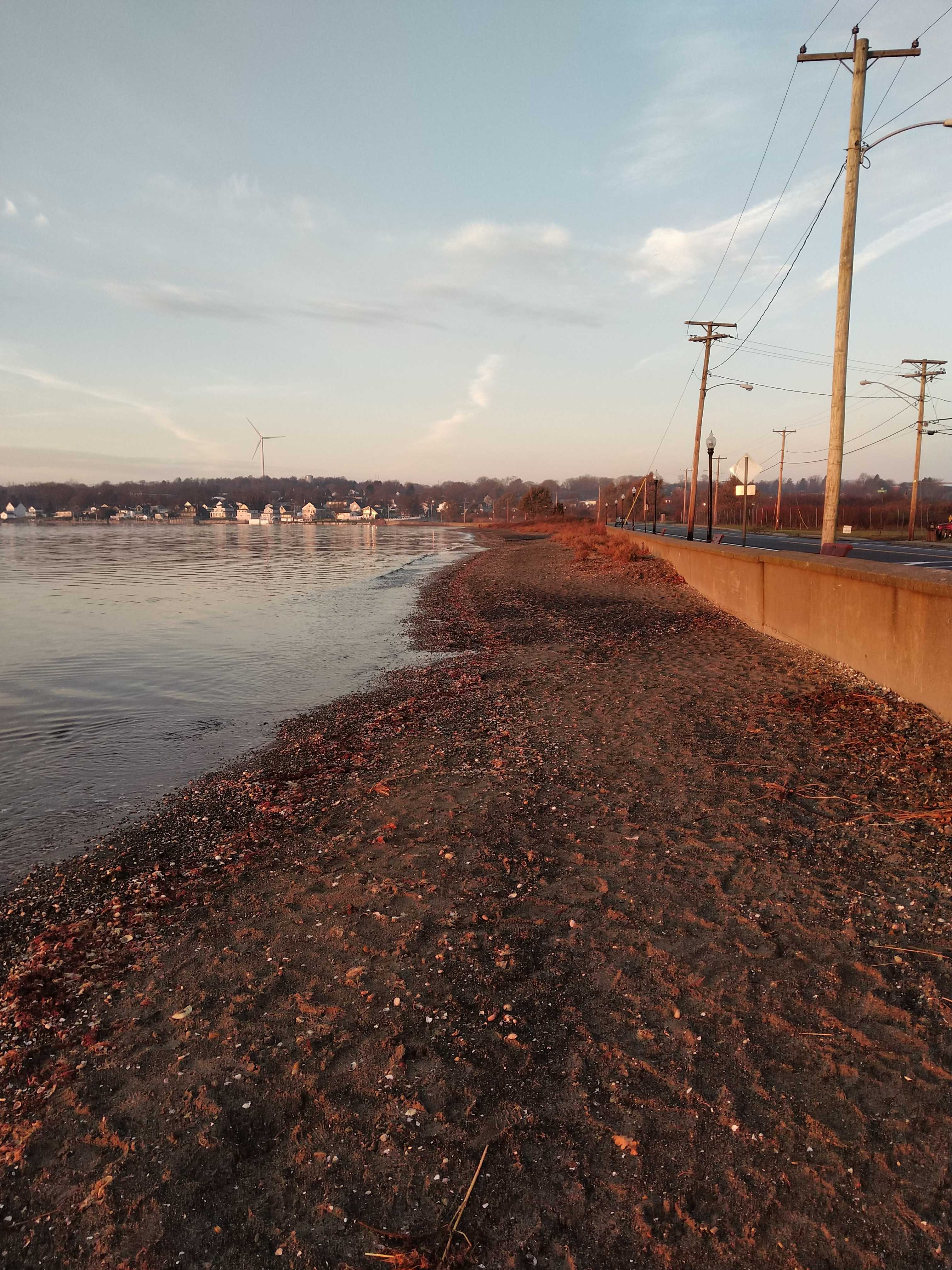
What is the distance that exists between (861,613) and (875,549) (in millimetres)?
19644

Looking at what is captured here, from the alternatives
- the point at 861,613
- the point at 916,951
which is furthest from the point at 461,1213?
the point at 861,613

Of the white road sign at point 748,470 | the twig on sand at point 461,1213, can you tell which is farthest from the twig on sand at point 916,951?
the white road sign at point 748,470

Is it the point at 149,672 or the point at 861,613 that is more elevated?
the point at 861,613

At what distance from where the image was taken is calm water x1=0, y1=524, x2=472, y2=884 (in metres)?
7.71

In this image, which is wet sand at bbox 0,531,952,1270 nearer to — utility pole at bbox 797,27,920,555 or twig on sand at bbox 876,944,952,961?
twig on sand at bbox 876,944,952,961

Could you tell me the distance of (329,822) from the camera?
20.3 feet

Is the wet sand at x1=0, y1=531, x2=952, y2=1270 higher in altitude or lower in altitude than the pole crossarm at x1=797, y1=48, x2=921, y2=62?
lower

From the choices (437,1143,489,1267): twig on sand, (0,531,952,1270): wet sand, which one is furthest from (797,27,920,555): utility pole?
(437,1143,489,1267): twig on sand

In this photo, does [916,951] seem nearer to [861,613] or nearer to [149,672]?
[861,613]

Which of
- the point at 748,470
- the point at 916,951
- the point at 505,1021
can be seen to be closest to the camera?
the point at 505,1021

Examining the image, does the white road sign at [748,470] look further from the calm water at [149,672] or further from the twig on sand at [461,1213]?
the twig on sand at [461,1213]

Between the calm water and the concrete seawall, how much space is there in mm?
7114

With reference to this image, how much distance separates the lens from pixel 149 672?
554 inches

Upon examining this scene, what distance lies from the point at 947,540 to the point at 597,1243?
41.0 m
